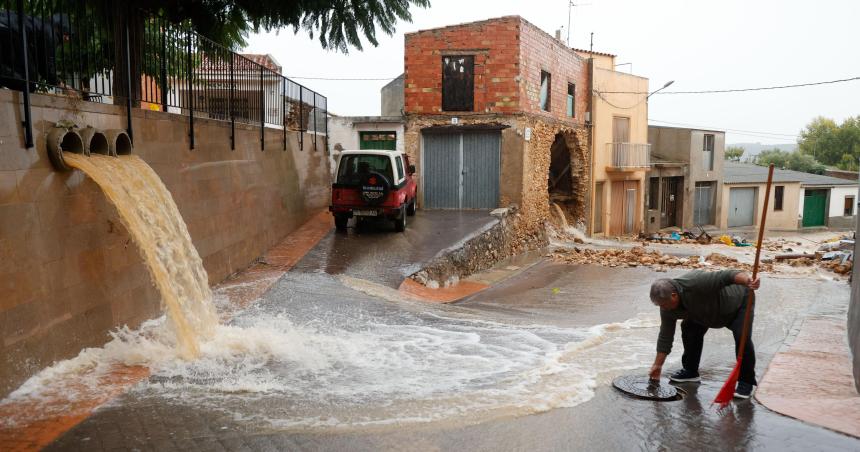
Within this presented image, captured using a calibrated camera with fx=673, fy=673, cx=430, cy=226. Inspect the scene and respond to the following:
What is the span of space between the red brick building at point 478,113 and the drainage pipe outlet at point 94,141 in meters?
14.9

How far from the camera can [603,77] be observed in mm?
27359

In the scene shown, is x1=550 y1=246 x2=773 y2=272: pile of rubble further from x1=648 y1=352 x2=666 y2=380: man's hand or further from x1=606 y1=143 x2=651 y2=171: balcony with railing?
x1=648 y1=352 x2=666 y2=380: man's hand

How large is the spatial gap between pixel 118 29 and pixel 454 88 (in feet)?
46.7

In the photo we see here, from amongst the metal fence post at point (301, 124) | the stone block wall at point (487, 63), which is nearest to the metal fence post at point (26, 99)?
the metal fence post at point (301, 124)

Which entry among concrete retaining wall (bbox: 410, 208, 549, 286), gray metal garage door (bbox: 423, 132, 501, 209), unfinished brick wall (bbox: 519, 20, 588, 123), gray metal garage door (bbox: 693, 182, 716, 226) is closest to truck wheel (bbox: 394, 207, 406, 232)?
concrete retaining wall (bbox: 410, 208, 549, 286)

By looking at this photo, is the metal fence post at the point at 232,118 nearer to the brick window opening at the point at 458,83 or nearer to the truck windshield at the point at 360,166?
the truck windshield at the point at 360,166

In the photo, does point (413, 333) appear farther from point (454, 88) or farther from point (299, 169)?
point (454, 88)

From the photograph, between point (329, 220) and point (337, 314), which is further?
point (329, 220)

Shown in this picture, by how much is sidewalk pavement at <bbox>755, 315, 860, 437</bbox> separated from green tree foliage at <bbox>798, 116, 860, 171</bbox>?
58.9 metres

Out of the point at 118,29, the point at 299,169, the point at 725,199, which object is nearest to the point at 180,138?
the point at 118,29

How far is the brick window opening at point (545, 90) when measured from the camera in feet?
74.1

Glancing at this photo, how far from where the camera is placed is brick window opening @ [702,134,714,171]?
3419 centimetres

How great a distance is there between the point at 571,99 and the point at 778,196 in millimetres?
19385

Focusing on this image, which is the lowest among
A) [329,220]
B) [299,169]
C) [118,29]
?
[329,220]
